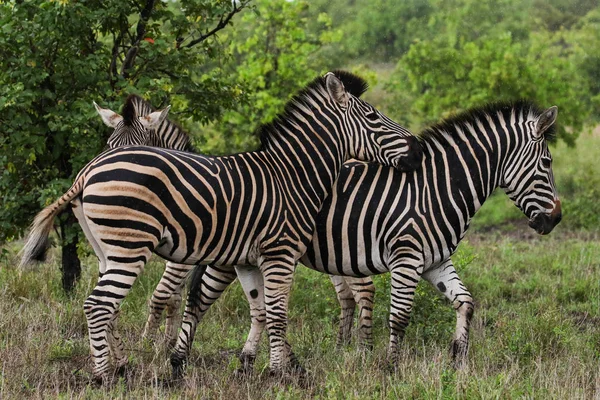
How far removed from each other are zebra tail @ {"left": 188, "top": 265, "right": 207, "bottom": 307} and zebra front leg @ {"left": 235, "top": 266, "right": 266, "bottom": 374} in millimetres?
455

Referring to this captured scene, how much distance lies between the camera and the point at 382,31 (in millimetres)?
50969

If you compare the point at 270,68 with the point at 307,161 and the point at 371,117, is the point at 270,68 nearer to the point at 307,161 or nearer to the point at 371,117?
the point at 371,117

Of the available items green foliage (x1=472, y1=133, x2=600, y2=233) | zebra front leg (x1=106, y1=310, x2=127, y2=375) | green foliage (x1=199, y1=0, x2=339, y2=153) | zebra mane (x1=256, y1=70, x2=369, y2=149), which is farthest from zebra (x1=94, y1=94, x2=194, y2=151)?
green foliage (x1=472, y1=133, x2=600, y2=233)

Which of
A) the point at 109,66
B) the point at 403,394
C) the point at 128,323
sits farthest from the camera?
the point at 109,66

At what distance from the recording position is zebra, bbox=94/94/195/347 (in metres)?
6.86

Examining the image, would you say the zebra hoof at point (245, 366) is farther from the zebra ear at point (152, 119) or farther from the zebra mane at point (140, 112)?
the zebra ear at point (152, 119)

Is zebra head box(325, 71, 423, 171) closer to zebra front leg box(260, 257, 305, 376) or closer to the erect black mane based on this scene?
zebra front leg box(260, 257, 305, 376)

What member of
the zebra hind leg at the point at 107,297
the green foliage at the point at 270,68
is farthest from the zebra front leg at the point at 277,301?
the green foliage at the point at 270,68

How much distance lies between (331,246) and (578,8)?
54.0 meters

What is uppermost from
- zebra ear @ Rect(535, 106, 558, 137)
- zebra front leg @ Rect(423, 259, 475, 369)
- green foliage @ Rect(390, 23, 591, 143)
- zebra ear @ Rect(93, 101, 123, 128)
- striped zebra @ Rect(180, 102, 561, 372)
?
green foliage @ Rect(390, 23, 591, 143)

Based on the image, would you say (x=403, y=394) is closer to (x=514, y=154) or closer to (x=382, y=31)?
(x=514, y=154)

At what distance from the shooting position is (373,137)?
20.0 feet

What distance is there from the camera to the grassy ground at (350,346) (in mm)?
5145

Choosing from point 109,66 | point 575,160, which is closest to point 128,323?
point 109,66
